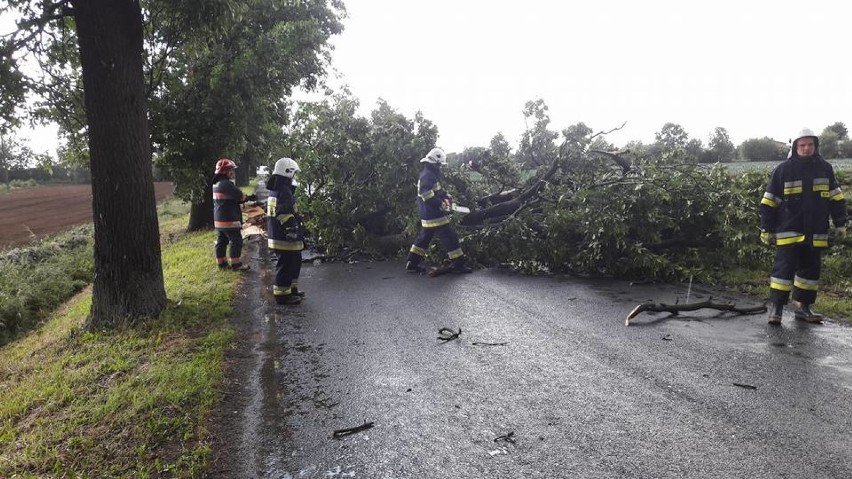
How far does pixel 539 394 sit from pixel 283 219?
4.22 metres

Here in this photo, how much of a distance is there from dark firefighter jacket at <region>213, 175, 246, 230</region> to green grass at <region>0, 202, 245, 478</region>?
2287mm

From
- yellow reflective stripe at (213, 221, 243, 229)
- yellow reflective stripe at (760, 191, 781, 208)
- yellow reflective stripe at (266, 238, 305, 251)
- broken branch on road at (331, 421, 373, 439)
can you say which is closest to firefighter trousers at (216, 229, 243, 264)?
yellow reflective stripe at (213, 221, 243, 229)

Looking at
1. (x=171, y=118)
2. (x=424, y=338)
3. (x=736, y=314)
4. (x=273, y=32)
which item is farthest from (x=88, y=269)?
(x=736, y=314)

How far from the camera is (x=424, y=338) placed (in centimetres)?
511

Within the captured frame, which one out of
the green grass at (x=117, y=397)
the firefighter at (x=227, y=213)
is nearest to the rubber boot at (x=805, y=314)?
the green grass at (x=117, y=397)

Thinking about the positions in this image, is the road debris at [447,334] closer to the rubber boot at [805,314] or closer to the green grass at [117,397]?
the green grass at [117,397]

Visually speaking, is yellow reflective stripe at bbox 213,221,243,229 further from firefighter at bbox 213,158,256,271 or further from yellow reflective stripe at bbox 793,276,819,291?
yellow reflective stripe at bbox 793,276,819,291

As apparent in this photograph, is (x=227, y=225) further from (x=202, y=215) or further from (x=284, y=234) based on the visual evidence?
(x=202, y=215)

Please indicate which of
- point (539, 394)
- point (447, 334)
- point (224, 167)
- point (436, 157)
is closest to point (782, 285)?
point (539, 394)

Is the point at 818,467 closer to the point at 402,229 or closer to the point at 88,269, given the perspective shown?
the point at 402,229

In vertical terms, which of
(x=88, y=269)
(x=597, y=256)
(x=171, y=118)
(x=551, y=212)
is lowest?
(x=88, y=269)

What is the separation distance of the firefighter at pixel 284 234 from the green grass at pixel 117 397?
757mm

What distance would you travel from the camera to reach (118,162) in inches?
214

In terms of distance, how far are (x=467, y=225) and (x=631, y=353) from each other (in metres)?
5.50
